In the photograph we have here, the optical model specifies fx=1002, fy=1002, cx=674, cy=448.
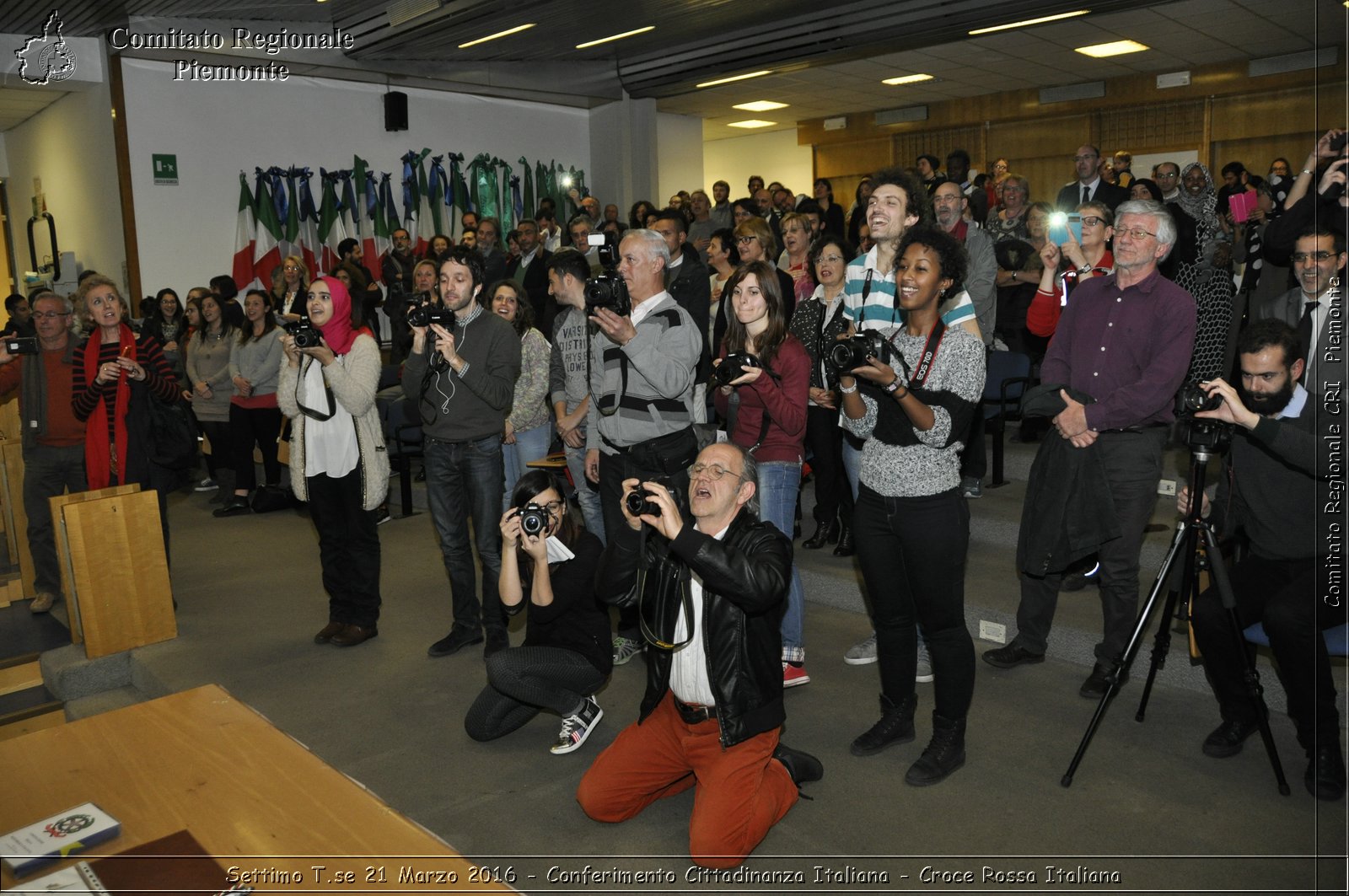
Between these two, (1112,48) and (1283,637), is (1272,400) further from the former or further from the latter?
(1112,48)

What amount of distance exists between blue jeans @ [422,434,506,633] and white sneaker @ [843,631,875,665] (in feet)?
4.29

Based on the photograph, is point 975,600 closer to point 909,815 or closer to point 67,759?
point 909,815

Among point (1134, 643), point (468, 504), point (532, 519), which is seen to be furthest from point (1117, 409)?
point (468, 504)

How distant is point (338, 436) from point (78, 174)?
25.4 ft

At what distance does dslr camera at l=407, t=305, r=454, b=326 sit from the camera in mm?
3488

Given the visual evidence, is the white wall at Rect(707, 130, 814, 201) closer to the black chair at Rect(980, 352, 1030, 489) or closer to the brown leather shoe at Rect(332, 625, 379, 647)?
the black chair at Rect(980, 352, 1030, 489)

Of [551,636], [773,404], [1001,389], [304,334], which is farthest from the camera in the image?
[1001,389]

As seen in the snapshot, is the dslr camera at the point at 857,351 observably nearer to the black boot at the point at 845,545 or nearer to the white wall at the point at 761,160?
the black boot at the point at 845,545

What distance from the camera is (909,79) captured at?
11.3 meters

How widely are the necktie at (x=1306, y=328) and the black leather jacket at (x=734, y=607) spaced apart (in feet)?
5.34

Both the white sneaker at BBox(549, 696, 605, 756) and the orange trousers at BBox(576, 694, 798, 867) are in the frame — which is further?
the white sneaker at BBox(549, 696, 605, 756)

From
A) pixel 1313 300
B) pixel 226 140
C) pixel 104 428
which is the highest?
pixel 226 140

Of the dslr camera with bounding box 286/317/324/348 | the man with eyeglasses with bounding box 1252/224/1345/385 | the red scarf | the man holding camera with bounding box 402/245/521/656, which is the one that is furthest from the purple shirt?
the red scarf

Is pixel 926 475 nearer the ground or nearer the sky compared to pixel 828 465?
nearer the sky
